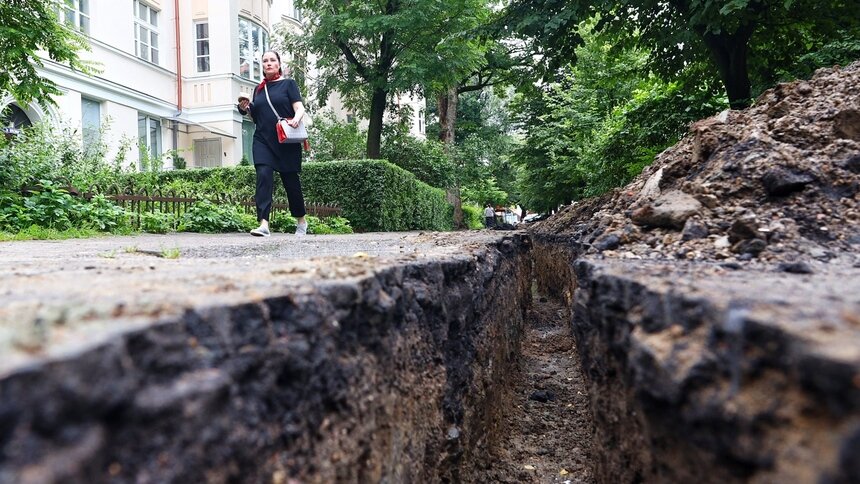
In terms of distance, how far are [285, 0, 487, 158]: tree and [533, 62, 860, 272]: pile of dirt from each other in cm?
1065

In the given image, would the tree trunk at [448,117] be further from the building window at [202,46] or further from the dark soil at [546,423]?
the dark soil at [546,423]

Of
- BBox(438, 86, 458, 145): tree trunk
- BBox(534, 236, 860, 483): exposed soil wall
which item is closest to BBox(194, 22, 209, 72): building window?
BBox(438, 86, 458, 145): tree trunk

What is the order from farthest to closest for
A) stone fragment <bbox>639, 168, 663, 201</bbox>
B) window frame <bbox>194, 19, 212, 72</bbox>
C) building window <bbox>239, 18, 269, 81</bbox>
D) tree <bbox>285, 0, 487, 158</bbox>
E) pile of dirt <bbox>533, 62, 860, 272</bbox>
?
building window <bbox>239, 18, 269, 81</bbox> < window frame <bbox>194, 19, 212, 72</bbox> < tree <bbox>285, 0, 487, 158</bbox> < stone fragment <bbox>639, 168, 663, 201</bbox> < pile of dirt <bbox>533, 62, 860, 272</bbox>

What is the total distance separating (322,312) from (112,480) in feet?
1.87

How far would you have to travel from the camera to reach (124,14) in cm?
1469

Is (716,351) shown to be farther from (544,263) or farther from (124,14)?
(124,14)

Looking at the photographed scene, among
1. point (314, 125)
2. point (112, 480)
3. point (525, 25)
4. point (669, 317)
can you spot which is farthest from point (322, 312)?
point (314, 125)

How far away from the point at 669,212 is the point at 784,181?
0.48m

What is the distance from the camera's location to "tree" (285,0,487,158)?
1369 cm

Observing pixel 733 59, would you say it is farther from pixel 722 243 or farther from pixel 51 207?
pixel 51 207

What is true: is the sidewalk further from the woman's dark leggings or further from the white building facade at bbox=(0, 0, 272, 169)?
the white building facade at bbox=(0, 0, 272, 169)

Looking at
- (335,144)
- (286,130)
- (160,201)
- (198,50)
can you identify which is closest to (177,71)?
(198,50)

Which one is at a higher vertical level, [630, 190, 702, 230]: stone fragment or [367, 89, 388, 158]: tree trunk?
[367, 89, 388, 158]: tree trunk

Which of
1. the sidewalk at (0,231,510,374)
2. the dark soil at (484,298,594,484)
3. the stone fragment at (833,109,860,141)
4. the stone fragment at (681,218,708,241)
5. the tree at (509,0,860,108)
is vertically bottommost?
the dark soil at (484,298,594,484)
